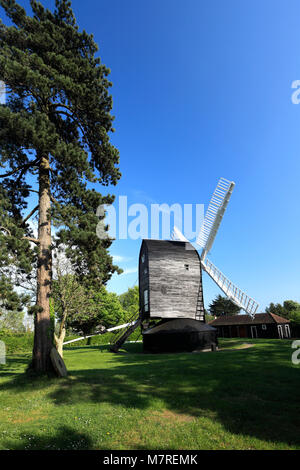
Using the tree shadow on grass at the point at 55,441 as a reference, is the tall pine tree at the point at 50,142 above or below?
above

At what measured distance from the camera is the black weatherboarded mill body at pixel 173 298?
2530cm

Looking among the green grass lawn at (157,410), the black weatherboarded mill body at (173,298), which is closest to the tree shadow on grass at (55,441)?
the green grass lawn at (157,410)

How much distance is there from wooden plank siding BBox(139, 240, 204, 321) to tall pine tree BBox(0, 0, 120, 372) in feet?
40.2

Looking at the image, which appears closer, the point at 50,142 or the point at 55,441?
the point at 55,441

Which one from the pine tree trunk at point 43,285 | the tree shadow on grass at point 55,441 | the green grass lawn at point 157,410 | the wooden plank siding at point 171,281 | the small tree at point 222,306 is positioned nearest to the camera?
the tree shadow on grass at point 55,441

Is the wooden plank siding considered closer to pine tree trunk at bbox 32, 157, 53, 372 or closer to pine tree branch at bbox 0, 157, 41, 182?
pine tree trunk at bbox 32, 157, 53, 372

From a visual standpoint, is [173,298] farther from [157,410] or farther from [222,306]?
[222,306]

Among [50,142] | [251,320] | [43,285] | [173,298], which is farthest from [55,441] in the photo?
[251,320]

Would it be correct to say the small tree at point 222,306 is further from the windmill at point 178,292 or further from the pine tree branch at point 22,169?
the pine tree branch at point 22,169

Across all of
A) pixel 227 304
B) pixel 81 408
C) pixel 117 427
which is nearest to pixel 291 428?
pixel 117 427

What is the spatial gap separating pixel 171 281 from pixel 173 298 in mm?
1840

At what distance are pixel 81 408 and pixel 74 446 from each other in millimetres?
2208

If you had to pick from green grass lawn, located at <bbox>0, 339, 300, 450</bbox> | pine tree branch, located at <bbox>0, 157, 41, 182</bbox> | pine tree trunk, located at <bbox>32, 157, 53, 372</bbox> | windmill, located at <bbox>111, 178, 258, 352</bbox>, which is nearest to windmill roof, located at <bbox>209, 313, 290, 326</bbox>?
windmill, located at <bbox>111, 178, 258, 352</bbox>

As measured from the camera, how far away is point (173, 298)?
2812 cm
